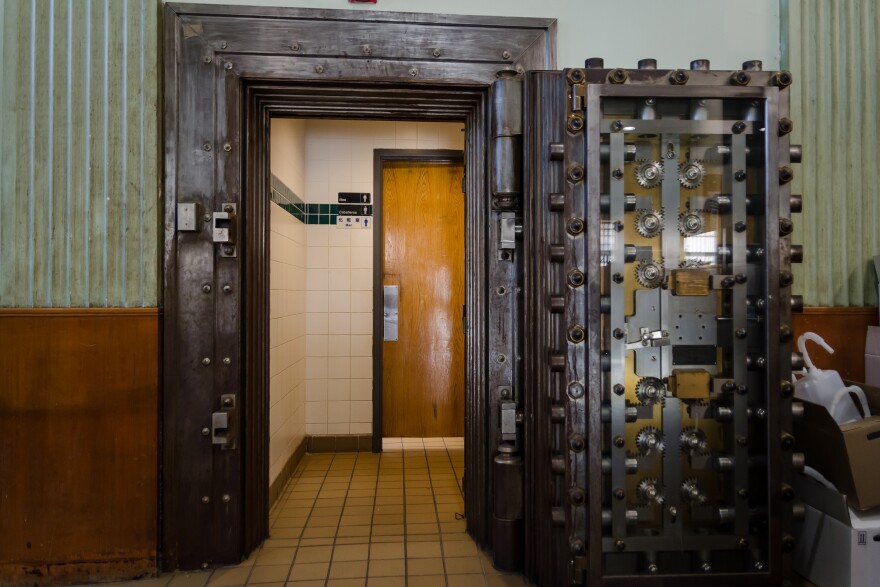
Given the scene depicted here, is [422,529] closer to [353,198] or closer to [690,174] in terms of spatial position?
[690,174]

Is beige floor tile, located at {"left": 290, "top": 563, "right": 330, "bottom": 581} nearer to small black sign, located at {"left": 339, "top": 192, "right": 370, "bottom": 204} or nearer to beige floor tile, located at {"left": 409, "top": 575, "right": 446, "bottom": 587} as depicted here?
beige floor tile, located at {"left": 409, "top": 575, "right": 446, "bottom": 587}

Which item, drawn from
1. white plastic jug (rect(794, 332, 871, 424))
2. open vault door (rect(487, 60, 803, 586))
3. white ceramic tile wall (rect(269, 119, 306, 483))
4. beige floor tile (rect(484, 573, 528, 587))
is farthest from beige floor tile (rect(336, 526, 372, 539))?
white plastic jug (rect(794, 332, 871, 424))

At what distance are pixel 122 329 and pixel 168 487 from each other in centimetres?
71

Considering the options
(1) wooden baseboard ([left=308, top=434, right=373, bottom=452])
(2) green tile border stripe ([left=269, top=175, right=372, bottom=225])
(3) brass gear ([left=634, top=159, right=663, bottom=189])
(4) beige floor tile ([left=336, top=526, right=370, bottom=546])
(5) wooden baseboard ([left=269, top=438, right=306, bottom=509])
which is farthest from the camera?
(1) wooden baseboard ([left=308, top=434, right=373, bottom=452])

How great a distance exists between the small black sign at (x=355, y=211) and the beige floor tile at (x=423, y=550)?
8.44 feet

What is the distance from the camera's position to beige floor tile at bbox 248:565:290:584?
7.30 feet

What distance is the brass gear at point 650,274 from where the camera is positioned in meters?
2.01

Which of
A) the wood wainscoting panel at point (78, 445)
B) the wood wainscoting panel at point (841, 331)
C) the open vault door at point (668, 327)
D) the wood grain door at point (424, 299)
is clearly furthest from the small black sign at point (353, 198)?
the wood wainscoting panel at point (841, 331)

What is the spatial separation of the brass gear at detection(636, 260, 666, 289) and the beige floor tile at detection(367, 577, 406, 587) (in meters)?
1.58

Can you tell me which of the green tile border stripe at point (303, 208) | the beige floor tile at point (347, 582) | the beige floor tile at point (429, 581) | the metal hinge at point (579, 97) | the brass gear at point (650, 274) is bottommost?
the beige floor tile at point (347, 582)

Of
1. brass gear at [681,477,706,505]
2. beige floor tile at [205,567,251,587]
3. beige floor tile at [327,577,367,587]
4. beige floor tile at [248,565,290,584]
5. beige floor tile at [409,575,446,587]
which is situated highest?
brass gear at [681,477,706,505]

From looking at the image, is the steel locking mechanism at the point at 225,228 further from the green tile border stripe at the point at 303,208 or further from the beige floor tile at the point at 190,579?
the beige floor tile at the point at 190,579

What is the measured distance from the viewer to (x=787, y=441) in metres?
2.00

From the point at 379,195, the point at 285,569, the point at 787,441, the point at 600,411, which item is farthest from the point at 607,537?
the point at 379,195
